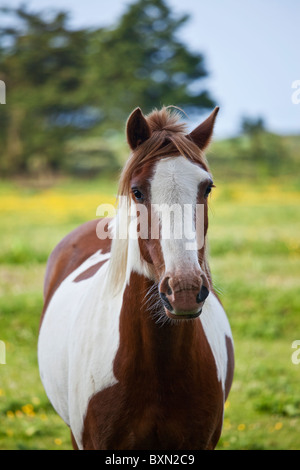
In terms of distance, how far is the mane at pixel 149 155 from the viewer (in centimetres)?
213

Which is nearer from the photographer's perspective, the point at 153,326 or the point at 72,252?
the point at 153,326

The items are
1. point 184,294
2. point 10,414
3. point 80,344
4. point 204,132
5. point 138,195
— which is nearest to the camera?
point 184,294

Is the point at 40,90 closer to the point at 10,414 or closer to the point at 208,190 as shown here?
the point at 10,414

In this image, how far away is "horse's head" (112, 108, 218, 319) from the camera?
1.85 m

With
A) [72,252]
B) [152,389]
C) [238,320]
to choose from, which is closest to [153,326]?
[152,389]

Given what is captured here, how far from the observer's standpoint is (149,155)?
83.1 inches

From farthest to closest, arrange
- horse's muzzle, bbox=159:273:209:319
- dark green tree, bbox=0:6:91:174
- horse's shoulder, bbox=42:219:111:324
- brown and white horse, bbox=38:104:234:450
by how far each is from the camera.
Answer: dark green tree, bbox=0:6:91:174 < horse's shoulder, bbox=42:219:111:324 < brown and white horse, bbox=38:104:234:450 < horse's muzzle, bbox=159:273:209:319

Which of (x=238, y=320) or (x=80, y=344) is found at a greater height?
(x=80, y=344)

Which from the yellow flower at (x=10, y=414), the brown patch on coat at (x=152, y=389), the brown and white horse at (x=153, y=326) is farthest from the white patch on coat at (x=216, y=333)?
the yellow flower at (x=10, y=414)

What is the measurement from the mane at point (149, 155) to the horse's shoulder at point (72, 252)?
90 centimetres

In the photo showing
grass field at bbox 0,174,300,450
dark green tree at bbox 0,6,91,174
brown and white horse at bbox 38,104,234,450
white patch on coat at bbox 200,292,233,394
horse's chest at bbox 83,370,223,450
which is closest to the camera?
brown and white horse at bbox 38,104,234,450

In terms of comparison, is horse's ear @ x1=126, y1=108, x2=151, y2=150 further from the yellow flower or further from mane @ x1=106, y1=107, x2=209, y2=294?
the yellow flower

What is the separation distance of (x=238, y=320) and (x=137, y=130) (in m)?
4.89

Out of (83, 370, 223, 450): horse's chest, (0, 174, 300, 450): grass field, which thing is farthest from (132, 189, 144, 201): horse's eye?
(83, 370, 223, 450): horse's chest
